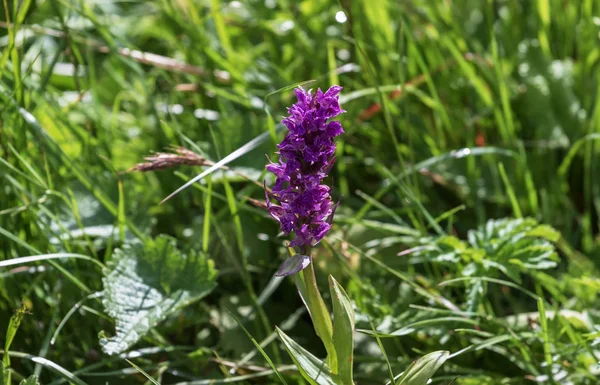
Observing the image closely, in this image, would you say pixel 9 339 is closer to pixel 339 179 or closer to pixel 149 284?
pixel 149 284

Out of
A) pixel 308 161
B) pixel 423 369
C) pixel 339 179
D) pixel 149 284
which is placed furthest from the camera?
pixel 339 179

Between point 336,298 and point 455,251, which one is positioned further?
point 455,251

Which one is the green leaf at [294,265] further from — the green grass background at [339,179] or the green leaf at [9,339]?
the green leaf at [9,339]

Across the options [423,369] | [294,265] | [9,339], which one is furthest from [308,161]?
[9,339]

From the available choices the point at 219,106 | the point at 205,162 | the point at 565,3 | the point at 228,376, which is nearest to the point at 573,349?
the point at 228,376

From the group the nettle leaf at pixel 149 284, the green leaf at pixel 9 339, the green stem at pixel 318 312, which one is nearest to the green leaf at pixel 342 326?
the green stem at pixel 318 312

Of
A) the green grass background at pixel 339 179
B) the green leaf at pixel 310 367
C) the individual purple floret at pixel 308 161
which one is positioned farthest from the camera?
the green grass background at pixel 339 179

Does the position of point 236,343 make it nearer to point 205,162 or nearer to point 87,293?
point 87,293
